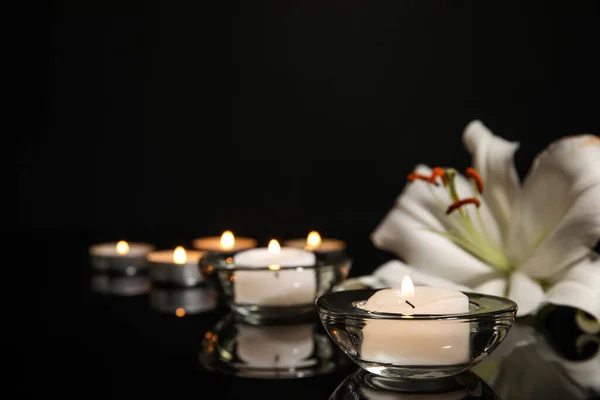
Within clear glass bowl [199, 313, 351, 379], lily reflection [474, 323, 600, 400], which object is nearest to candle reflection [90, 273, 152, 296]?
clear glass bowl [199, 313, 351, 379]

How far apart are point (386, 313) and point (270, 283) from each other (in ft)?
0.95

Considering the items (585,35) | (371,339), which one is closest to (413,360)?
(371,339)

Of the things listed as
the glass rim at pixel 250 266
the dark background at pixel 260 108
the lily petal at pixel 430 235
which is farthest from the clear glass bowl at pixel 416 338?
the dark background at pixel 260 108

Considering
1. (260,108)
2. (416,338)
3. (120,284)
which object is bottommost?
(120,284)

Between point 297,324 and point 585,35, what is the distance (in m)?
1.18

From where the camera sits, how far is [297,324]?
842 millimetres

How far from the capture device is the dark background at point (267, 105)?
5.90 feet

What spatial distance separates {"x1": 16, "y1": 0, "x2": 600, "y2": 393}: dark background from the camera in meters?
1.80

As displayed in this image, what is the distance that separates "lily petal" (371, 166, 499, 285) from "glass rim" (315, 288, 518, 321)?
295 millimetres

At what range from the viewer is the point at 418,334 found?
538 millimetres

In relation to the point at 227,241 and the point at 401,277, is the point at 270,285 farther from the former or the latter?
the point at 227,241

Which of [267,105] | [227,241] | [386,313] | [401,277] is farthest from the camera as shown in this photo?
[267,105]

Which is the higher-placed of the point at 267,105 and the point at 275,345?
the point at 267,105

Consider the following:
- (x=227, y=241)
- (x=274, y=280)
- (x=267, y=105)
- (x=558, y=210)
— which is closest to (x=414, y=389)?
(x=274, y=280)
